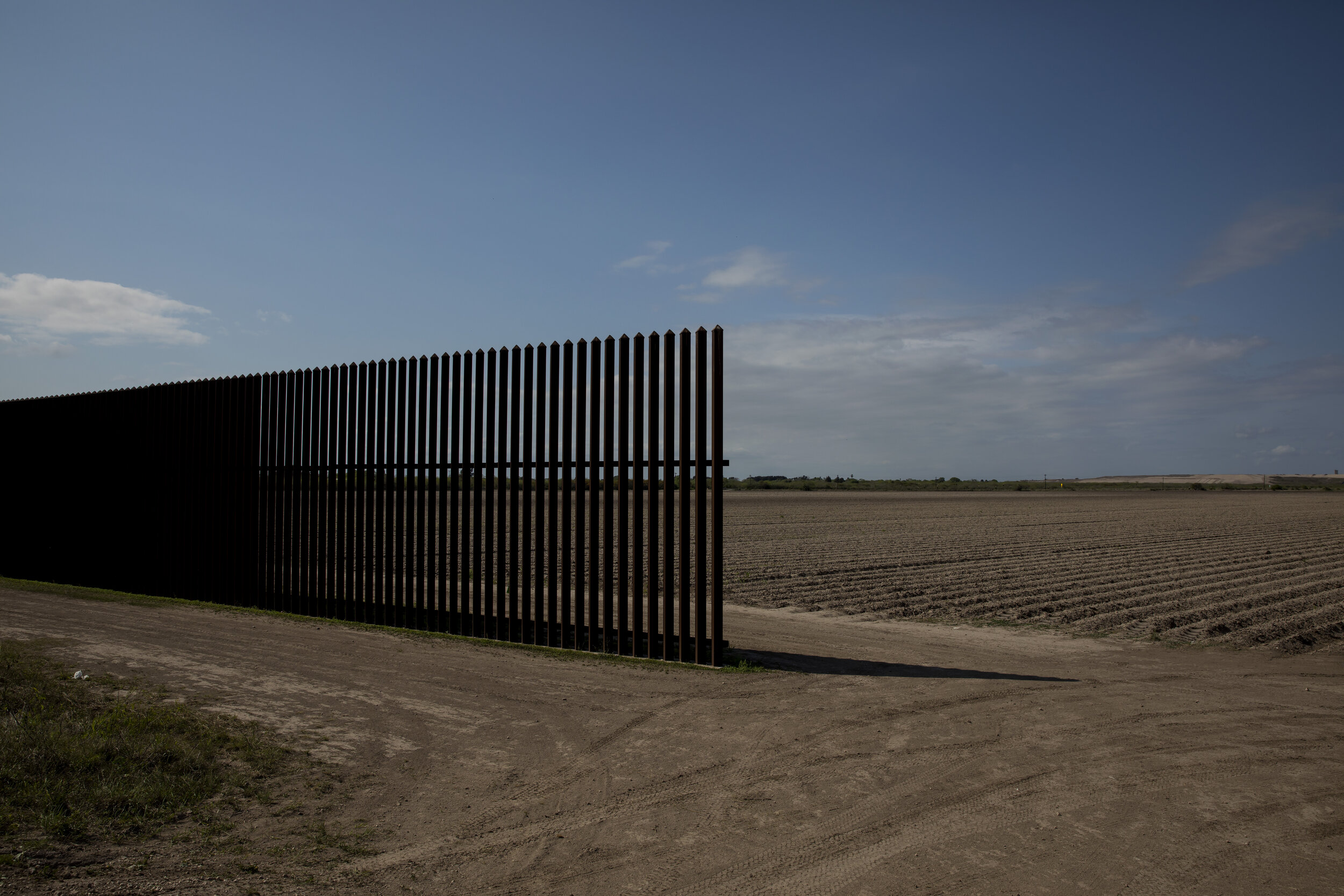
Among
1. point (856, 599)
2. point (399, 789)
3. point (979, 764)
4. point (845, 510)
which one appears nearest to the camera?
point (399, 789)

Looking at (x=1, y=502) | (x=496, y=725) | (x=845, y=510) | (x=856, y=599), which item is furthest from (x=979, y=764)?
(x=845, y=510)

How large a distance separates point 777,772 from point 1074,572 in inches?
570

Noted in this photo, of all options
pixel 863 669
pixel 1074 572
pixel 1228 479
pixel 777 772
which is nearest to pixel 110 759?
pixel 777 772

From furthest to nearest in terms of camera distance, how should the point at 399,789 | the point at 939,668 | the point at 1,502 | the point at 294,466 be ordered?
1. the point at 1,502
2. the point at 294,466
3. the point at 939,668
4. the point at 399,789

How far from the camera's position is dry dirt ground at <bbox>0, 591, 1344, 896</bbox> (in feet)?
12.3

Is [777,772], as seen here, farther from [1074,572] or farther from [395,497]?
[1074,572]

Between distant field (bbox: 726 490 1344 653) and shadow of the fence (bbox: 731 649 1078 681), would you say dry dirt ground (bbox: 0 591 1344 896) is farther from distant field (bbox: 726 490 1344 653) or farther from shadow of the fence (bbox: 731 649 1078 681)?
distant field (bbox: 726 490 1344 653)

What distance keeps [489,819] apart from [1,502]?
61.4 ft

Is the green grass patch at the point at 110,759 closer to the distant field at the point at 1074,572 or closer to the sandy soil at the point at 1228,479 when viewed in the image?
the distant field at the point at 1074,572

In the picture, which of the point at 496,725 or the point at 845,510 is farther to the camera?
the point at 845,510

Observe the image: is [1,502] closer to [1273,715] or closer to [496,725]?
[496,725]

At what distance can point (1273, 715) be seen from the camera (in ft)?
20.9

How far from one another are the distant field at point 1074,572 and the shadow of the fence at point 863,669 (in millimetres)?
3592

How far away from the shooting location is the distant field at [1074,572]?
1173 centimetres
